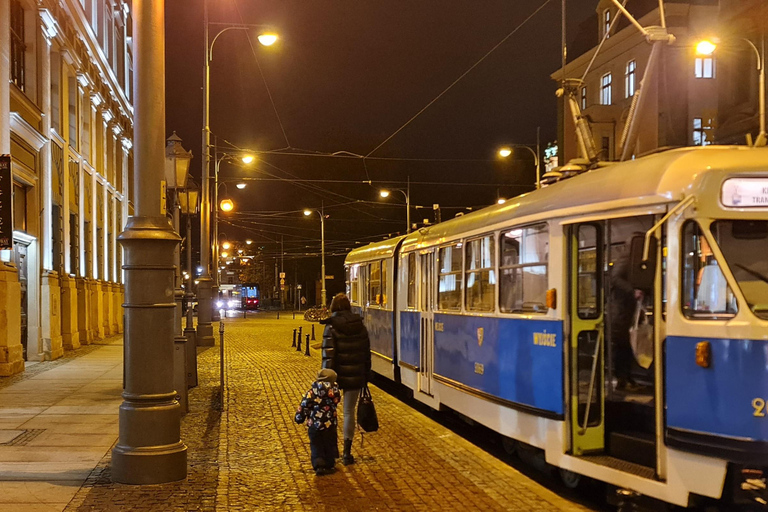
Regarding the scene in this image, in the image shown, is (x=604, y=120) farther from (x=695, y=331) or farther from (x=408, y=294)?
(x=695, y=331)

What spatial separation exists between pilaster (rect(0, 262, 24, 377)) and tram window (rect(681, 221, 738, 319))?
1295cm

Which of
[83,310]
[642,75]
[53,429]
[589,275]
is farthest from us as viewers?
[642,75]

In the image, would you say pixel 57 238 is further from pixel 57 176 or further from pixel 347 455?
pixel 347 455

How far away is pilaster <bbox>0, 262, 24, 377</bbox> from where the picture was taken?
1530 centimetres

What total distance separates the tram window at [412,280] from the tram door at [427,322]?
1.82 feet

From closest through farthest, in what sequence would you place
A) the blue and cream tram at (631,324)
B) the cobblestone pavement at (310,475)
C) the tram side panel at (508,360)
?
1. the blue and cream tram at (631,324)
2. the cobblestone pavement at (310,475)
3. the tram side panel at (508,360)

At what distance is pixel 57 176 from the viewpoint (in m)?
21.1

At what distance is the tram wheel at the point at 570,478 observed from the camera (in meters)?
7.44

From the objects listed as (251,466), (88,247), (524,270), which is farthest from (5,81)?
(524,270)

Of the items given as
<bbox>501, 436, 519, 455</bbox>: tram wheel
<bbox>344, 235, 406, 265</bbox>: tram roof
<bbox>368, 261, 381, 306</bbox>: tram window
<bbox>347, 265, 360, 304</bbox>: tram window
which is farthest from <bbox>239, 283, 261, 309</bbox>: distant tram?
<bbox>501, 436, 519, 455</bbox>: tram wheel

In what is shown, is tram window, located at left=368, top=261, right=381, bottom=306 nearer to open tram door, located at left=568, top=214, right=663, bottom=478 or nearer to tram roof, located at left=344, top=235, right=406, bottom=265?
tram roof, located at left=344, top=235, right=406, bottom=265

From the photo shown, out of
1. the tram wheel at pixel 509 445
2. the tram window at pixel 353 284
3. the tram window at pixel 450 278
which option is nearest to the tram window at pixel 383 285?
the tram window at pixel 353 284

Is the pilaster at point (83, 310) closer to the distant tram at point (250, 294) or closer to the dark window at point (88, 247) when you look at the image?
the dark window at point (88, 247)

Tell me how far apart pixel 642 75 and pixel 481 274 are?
2715cm
